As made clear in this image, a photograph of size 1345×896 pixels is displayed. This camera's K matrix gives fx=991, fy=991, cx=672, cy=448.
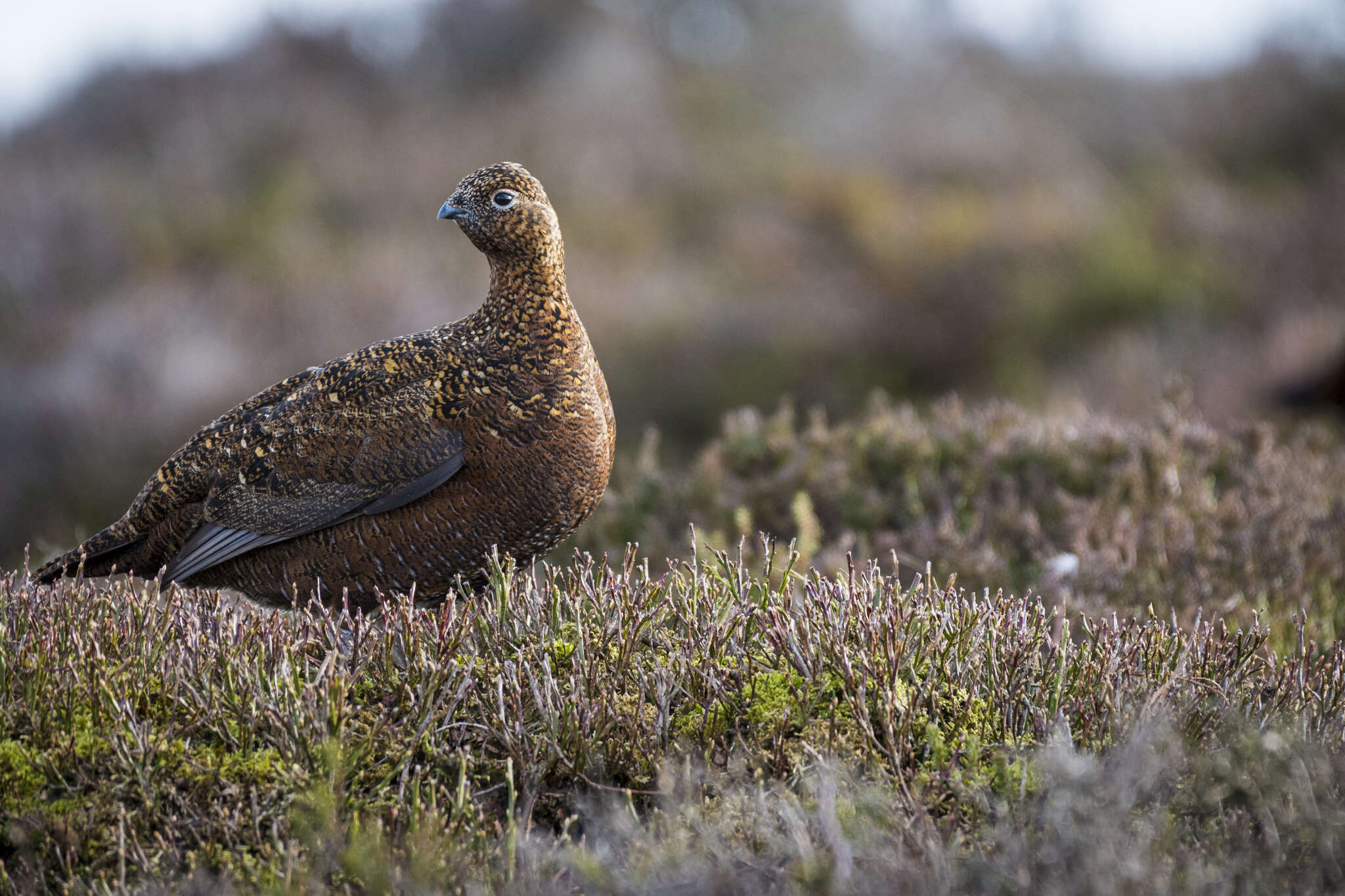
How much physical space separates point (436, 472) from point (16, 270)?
11380 millimetres

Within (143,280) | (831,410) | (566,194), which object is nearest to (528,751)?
(831,410)

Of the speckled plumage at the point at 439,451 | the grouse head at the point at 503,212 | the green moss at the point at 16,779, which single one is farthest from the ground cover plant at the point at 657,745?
the grouse head at the point at 503,212

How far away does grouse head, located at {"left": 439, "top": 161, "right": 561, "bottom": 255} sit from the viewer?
9.06 ft

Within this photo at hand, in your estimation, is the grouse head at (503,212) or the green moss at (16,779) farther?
the grouse head at (503,212)

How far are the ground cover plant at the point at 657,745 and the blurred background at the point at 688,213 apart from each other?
8.53ft

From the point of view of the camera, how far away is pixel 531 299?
9.21 ft

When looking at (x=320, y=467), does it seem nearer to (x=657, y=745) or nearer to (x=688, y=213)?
(x=657, y=745)

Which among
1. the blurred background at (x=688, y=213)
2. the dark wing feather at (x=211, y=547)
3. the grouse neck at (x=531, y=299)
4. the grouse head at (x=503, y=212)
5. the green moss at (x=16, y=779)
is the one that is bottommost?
the green moss at (x=16, y=779)

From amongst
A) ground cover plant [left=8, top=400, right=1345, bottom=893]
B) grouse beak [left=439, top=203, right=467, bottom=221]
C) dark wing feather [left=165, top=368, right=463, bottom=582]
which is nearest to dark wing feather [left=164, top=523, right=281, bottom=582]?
dark wing feather [left=165, top=368, right=463, bottom=582]

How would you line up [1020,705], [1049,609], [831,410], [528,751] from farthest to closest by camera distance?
[831,410]
[1049,609]
[1020,705]
[528,751]

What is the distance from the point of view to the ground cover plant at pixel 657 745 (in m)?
1.73

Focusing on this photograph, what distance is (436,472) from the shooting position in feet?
8.95

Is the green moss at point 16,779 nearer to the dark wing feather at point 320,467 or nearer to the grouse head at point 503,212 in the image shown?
the dark wing feather at point 320,467

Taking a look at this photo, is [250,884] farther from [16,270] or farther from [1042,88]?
[1042,88]
